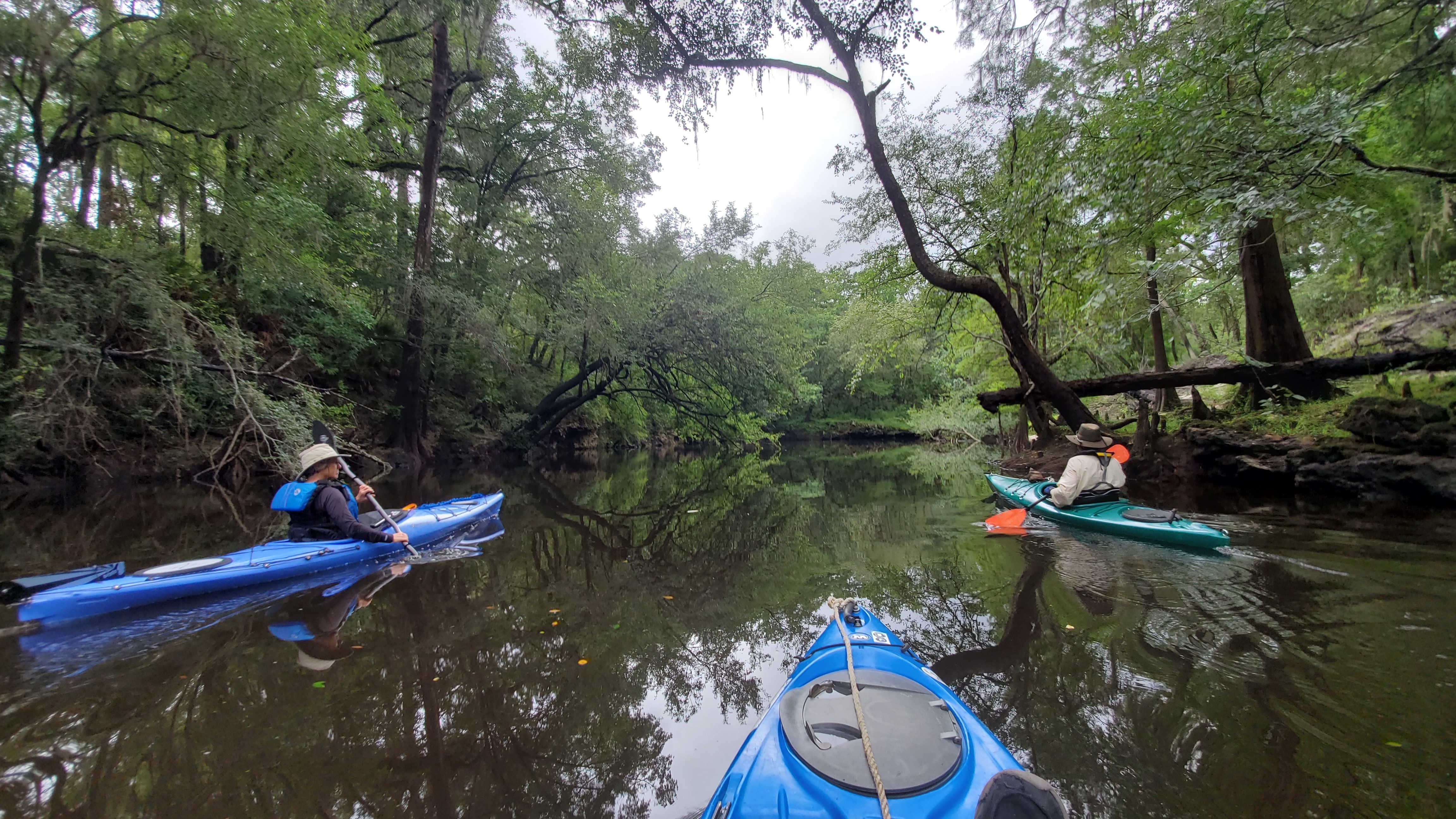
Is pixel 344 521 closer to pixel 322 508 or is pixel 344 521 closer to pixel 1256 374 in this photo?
pixel 322 508

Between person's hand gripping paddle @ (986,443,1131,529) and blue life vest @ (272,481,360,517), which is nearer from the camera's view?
blue life vest @ (272,481,360,517)

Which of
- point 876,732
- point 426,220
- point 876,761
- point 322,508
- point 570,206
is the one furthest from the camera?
point 570,206

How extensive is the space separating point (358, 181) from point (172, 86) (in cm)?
660

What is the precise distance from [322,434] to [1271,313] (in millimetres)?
14237

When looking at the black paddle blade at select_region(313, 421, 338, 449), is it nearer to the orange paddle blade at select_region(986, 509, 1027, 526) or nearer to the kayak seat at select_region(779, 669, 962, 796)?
the kayak seat at select_region(779, 669, 962, 796)

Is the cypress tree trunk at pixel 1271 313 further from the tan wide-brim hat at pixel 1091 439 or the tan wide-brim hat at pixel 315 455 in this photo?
the tan wide-brim hat at pixel 315 455

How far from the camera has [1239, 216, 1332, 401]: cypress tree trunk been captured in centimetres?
883

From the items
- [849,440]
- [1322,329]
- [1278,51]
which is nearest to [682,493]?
[1278,51]

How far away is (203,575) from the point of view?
4570 mm

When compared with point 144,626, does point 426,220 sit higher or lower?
higher

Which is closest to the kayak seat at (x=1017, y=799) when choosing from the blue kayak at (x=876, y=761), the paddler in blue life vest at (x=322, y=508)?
the blue kayak at (x=876, y=761)

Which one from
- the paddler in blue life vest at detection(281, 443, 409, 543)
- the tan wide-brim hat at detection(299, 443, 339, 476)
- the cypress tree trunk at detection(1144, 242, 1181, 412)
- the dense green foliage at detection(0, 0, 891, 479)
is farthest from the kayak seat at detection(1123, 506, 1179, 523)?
the dense green foliage at detection(0, 0, 891, 479)

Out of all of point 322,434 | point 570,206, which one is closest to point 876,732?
point 322,434

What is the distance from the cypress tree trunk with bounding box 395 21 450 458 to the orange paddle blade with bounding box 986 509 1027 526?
41.8ft
